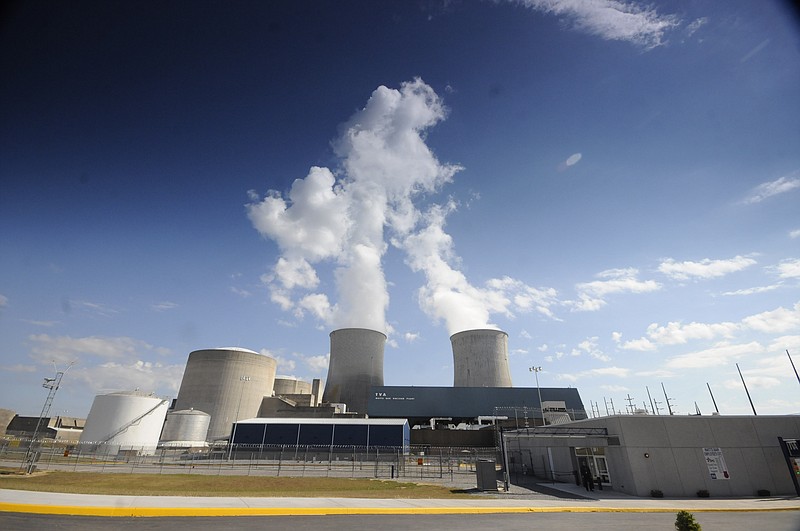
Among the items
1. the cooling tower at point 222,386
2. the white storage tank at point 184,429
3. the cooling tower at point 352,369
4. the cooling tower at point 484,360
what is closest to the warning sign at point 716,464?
the cooling tower at point 484,360

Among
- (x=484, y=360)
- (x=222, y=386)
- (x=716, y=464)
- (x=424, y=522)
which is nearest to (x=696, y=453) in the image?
(x=716, y=464)

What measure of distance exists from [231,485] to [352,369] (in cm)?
4326

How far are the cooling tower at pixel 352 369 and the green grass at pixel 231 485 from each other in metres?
38.6

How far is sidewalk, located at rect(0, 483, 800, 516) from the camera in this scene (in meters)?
12.9

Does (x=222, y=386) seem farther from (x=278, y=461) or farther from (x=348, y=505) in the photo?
(x=348, y=505)

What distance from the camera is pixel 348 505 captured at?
15.4 metres

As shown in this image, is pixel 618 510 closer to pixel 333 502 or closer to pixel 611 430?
pixel 611 430

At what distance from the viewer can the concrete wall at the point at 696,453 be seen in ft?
70.5

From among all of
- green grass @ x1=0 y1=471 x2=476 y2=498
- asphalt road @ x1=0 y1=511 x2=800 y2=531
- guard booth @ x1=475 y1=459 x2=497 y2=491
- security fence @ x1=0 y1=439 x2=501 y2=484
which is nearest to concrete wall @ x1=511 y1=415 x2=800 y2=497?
asphalt road @ x1=0 y1=511 x2=800 y2=531

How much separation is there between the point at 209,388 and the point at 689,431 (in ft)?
217

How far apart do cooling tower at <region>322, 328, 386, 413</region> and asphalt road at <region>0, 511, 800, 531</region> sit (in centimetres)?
5250

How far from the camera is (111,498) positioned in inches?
597

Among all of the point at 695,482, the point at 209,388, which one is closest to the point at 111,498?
the point at 695,482

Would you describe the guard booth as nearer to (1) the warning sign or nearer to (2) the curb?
(2) the curb
